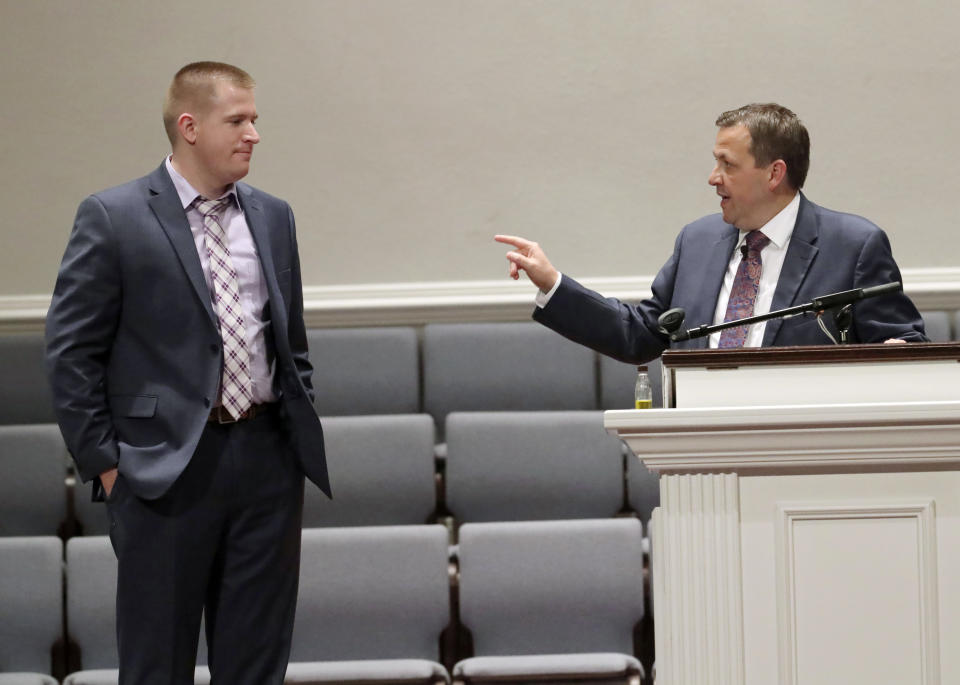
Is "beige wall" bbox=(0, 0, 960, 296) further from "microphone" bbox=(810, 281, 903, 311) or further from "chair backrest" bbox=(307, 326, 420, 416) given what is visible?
"microphone" bbox=(810, 281, 903, 311)

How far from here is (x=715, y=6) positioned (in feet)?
9.09

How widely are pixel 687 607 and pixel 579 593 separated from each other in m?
1.01

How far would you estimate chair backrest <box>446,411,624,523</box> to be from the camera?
2314 millimetres

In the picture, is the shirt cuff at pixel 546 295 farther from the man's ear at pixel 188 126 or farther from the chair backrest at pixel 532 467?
the chair backrest at pixel 532 467

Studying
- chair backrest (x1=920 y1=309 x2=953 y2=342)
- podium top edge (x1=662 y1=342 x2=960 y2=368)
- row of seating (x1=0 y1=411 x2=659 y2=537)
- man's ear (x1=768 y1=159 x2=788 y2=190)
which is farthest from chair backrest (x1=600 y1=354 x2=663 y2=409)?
podium top edge (x1=662 y1=342 x2=960 y2=368)

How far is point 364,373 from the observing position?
8.50 ft

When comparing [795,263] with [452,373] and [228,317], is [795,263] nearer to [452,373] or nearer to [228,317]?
[228,317]

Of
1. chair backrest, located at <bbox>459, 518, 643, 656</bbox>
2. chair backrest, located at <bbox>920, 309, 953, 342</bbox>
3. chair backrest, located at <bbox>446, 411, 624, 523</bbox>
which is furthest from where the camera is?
chair backrest, located at <bbox>920, 309, 953, 342</bbox>

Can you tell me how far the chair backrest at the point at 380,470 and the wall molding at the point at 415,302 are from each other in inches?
17.8

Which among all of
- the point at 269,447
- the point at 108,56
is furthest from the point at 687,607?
the point at 108,56

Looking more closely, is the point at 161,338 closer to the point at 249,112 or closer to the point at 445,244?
the point at 249,112

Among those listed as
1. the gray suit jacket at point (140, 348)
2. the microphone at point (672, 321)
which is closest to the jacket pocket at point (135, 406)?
the gray suit jacket at point (140, 348)

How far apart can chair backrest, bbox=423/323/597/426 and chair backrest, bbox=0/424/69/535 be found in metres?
0.75

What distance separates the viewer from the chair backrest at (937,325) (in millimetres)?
2531
